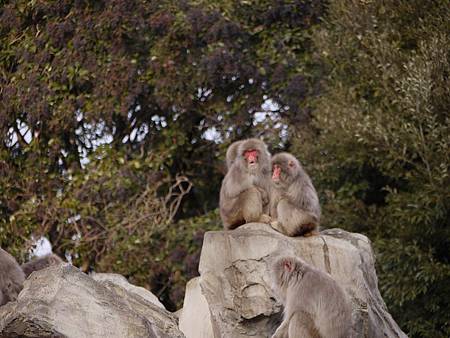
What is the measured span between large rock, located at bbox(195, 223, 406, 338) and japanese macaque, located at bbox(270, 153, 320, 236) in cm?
12

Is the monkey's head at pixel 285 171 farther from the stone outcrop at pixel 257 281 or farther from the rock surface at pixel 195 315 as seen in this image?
the rock surface at pixel 195 315

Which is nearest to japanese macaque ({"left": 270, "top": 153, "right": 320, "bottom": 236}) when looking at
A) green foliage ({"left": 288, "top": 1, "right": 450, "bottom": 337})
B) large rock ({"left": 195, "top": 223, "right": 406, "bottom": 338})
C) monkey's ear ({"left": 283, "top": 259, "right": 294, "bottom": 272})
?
large rock ({"left": 195, "top": 223, "right": 406, "bottom": 338})

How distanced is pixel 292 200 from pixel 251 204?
0.45m

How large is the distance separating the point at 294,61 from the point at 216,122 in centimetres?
159

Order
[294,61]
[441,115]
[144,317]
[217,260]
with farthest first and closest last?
[294,61] → [441,115] → [217,260] → [144,317]

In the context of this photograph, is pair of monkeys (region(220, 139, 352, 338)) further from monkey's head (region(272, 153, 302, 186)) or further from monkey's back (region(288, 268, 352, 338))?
monkey's back (region(288, 268, 352, 338))

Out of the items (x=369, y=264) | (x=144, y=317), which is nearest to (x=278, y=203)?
(x=369, y=264)

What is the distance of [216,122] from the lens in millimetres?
15414

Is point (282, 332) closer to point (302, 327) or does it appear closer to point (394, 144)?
point (302, 327)

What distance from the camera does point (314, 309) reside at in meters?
7.71

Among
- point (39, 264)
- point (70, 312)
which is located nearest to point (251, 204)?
point (39, 264)

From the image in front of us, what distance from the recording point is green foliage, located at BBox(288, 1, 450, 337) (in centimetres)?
1219

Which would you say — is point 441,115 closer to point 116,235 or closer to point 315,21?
point 315,21

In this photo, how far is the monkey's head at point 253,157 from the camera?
31.7ft
